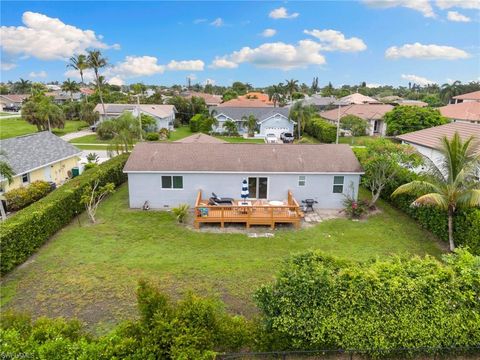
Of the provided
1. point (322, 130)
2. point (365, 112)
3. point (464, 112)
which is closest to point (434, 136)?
point (322, 130)

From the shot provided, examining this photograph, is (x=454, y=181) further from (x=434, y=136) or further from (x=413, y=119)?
(x=413, y=119)

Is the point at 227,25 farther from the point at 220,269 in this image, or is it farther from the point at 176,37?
the point at 220,269

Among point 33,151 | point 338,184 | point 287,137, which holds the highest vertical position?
point 33,151

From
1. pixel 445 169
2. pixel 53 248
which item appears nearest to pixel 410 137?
pixel 445 169

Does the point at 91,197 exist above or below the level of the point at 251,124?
below

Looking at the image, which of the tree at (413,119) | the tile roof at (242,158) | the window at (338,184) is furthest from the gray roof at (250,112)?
the window at (338,184)
